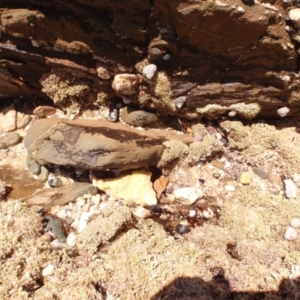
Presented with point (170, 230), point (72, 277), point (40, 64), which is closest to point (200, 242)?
point (170, 230)

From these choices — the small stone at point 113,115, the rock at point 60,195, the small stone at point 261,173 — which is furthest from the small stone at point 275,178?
the rock at point 60,195

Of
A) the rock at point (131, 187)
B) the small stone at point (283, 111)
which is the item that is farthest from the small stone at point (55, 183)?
the small stone at point (283, 111)

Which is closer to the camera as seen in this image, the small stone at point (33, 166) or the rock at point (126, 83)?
the rock at point (126, 83)

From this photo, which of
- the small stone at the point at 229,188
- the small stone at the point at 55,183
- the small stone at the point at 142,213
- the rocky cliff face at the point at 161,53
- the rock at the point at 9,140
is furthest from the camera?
the rock at the point at 9,140

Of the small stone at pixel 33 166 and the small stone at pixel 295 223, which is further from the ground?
the small stone at pixel 295 223

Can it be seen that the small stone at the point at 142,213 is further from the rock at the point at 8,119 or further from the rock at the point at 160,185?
the rock at the point at 8,119

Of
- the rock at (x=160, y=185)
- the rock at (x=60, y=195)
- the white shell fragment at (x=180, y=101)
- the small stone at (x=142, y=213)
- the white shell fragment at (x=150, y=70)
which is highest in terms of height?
the white shell fragment at (x=150, y=70)

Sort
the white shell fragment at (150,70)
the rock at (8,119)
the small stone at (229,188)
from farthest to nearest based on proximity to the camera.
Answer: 1. the rock at (8,119)
2. the small stone at (229,188)
3. the white shell fragment at (150,70)
